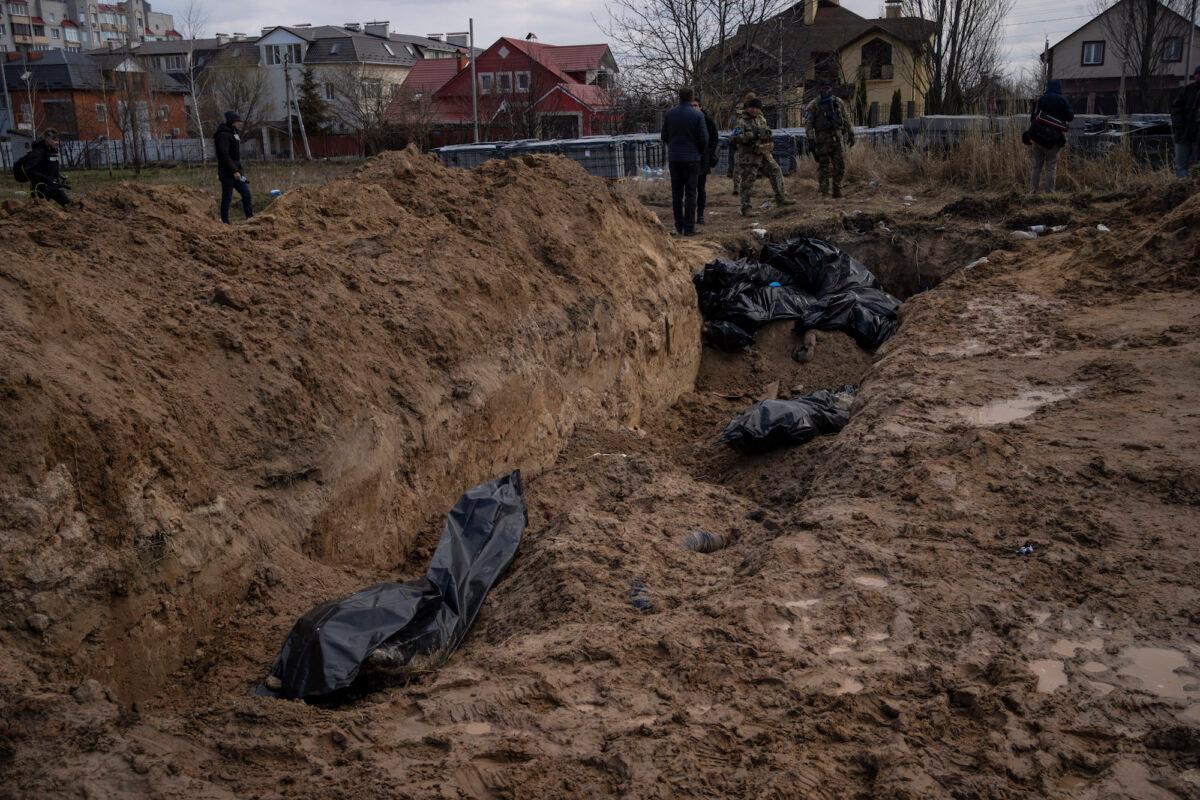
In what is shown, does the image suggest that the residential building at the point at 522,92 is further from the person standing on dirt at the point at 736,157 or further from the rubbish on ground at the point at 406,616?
the rubbish on ground at the point at 406,616

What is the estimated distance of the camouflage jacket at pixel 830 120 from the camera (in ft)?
45.1

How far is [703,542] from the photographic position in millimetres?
5027

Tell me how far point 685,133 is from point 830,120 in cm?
295

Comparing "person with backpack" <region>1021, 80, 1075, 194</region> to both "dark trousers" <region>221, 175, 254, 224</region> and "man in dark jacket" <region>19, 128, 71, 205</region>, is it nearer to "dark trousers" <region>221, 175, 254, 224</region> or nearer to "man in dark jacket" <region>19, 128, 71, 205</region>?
"dark trousers" <region>221, 175, 254, 224</region>

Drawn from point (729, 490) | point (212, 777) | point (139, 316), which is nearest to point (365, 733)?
point (212, 777)

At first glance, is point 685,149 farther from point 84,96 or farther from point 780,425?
point 84,96

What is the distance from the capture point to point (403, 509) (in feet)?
18.0

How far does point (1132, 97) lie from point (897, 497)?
4005cm

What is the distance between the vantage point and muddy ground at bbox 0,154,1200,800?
2801 millimetres

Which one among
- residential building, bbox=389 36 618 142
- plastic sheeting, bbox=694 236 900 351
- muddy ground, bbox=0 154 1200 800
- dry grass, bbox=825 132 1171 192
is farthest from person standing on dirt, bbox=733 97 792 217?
residential building, bbox=389 36 618 142

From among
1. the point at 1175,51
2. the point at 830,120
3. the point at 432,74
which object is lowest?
the point at 830,120

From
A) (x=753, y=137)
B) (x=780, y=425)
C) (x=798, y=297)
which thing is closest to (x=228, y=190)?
(x=753, y=137)

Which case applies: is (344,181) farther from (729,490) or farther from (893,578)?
(893,578)

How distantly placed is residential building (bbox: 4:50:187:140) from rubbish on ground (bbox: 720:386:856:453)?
3924 centimetres
